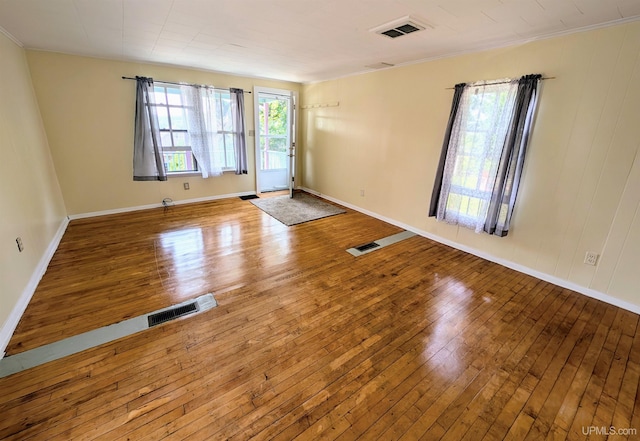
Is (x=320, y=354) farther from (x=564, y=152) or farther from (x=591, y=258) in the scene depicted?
(x=564, y=152)

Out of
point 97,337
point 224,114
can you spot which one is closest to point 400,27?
point 97,337

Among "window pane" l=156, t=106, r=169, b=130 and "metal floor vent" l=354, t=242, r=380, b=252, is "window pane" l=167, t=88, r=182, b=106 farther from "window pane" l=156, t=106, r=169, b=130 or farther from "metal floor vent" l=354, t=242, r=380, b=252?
"metal floor vent" l=354, t=242, r=380, b=252

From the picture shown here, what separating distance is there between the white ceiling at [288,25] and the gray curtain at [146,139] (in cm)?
55

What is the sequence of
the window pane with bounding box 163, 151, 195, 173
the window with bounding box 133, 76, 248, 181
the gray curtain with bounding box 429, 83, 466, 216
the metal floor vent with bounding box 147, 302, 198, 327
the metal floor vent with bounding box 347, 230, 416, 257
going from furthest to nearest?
the window pane with bounding box 163, 151, 195, 173 < the window with bounding box 133, 76, 248, 181 < the metal floor vent with bounding box 347, 230, 416, 257 < the gray curtain with bounding box 429, 83, 466, 216 < the metal floor vent with bounding box 147, 302, 198, 327

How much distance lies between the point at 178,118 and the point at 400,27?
3.85 m

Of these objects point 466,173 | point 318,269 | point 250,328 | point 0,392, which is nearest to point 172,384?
point 250,328

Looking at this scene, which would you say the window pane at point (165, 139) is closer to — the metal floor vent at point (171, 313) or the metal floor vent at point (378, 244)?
the metal floor vent at point (171, 313)

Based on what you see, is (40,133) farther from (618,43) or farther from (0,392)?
(618,43)

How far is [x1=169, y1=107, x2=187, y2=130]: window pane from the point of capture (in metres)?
4.58

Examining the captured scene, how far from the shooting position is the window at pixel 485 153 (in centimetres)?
276

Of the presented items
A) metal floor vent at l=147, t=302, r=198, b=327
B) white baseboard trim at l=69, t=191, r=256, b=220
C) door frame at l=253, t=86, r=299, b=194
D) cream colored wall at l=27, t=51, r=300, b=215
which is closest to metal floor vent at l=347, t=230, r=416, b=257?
metal floor vent at l=147, t=302, r=198, b=327

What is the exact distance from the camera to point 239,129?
5.13m

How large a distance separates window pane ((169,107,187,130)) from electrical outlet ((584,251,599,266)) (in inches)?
225

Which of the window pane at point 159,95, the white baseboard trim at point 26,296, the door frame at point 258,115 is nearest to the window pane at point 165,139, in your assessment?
the window pane at point 159,95
